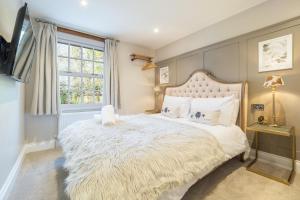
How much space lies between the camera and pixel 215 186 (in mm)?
1810

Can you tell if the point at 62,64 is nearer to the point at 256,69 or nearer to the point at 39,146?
the point at 39,146

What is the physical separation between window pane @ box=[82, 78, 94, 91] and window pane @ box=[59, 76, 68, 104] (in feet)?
1.24

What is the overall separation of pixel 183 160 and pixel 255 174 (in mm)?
1397

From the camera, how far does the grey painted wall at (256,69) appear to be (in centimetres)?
212

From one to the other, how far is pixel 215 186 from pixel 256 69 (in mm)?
1910

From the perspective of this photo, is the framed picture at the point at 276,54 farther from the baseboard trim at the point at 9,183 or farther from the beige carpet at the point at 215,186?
the baseboard trim at the point at 9,183

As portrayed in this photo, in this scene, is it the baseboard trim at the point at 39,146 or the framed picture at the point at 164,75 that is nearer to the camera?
the baseboard trim at the point at 39,146

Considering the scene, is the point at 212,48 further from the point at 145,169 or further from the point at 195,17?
the point at 145,169

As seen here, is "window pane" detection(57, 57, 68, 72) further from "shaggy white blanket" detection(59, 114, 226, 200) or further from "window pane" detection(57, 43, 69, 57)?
"shaggy white blanket" detection(59, 114, 226, 200)

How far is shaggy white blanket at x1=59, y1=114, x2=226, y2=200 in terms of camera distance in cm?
100

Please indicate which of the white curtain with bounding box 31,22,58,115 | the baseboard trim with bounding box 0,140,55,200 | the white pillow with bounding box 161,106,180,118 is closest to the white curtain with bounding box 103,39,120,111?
the white curtain with bounding box 31,22,58,115

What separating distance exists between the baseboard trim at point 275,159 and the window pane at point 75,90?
3647 mm

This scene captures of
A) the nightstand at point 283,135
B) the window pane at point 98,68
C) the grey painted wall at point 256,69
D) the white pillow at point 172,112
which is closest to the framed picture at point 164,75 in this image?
the grey painted wall at point 256,69

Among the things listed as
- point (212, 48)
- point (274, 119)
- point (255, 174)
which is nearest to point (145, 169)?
point (255, 174)
